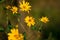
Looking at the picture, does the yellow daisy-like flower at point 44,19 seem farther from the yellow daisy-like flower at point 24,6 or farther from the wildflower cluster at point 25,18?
the yellow daisy-like flower at point 24,6

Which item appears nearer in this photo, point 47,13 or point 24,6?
point 24,6

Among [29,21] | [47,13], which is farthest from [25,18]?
[47,13]

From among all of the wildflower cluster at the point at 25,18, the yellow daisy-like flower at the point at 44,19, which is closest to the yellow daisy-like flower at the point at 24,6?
the wildflower cluster at the point at 25,18

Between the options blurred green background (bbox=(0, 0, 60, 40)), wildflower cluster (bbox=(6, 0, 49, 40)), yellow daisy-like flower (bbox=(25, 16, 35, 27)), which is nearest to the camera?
wildflower cluster (bbox=(6, 0, 49, 40))

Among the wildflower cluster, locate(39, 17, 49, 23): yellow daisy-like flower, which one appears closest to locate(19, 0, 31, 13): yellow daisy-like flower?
the wildflower cluster

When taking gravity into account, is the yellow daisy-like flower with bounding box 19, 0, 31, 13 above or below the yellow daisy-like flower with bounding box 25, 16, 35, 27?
above

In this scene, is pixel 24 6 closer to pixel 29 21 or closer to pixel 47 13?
pixel 29 21

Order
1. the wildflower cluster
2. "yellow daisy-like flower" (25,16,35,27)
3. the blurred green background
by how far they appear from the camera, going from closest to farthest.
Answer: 1. the wildflower cluster
2. "yellow daisy-like flower" (25,16,35,27)
3. the blurred green background

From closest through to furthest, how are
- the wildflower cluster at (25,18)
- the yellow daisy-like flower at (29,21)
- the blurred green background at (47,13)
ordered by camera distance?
the wildflower cluster at (25,18) → the yellow daisy-like flower at (29,21) → the blurred green background at (47,13)

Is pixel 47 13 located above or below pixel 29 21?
above

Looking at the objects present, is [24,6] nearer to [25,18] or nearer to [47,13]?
[25,18]

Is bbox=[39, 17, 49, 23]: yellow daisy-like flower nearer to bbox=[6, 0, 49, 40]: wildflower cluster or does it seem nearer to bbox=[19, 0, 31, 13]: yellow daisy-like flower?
bbox=[6, 0, 49, 40]: wildflower cluster

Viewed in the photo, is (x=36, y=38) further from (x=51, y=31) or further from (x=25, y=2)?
(x=25, y=2)
